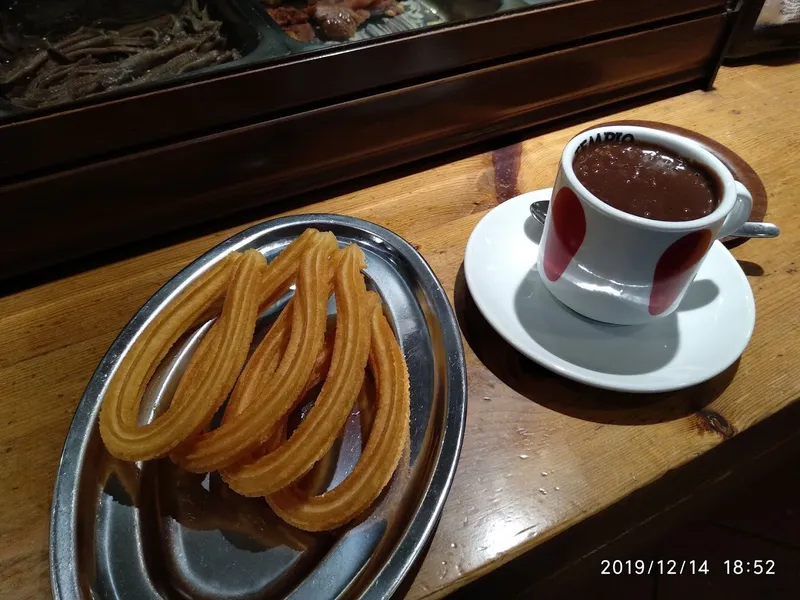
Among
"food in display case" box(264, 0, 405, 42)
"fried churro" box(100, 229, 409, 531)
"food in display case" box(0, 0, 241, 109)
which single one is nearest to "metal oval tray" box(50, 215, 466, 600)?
"fried churro" box(100, 229, 409, 531)

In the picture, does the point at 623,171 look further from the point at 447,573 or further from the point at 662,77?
the point at 662,77

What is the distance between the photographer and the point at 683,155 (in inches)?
18.4

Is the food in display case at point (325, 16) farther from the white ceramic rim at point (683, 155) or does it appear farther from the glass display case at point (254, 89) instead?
the white ceramic rim at point (683, 155)

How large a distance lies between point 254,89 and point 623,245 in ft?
1.26

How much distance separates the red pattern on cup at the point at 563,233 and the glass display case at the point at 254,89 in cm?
28

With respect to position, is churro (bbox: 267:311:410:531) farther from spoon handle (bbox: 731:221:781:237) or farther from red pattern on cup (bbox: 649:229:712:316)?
spoon handle (bbox: 731:221:781:237)

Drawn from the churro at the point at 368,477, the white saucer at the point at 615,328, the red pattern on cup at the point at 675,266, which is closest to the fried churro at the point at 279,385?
the churro at the point at 368,477

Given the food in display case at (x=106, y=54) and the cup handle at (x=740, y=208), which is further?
the food in display case at (x=106, y=54)

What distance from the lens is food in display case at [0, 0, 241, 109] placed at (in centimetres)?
59

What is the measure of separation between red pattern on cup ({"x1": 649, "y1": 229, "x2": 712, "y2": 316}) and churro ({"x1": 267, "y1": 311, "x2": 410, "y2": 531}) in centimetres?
21

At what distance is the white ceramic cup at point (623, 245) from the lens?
42 cm

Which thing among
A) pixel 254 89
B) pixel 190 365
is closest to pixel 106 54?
pixel 254 89

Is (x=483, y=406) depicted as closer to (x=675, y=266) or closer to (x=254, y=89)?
(x=675, y=266)

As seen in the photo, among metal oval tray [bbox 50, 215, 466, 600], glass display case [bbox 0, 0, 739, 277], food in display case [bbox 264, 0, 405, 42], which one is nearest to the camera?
metal oval tray [bbox 50, 215, 466, 600]
